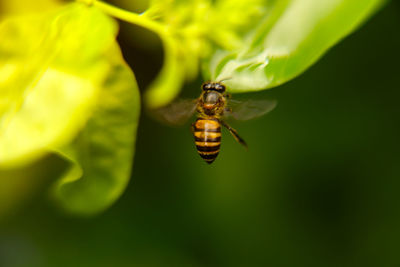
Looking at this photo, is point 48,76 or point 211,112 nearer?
point 48,76

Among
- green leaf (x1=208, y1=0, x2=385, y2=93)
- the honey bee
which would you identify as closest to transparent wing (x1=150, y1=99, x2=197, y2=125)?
the honey bee

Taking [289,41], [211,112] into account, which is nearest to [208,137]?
[211,112]

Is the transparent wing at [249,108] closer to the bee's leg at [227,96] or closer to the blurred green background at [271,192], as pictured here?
the bee's leg at [227,96]

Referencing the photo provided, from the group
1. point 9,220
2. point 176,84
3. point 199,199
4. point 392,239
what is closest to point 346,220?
point 392,239

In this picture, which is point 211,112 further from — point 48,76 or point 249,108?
point 48,76

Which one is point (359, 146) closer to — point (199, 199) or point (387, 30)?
point (387, 30)
